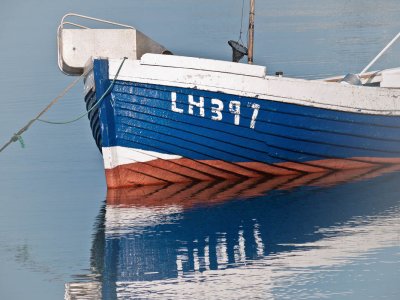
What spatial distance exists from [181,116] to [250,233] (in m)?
2.07

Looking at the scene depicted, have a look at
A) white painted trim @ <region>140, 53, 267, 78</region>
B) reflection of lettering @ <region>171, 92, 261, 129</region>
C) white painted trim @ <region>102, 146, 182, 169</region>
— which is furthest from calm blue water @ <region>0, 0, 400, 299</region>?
white painted trim @ <region>140, 53, 267, 78</region>

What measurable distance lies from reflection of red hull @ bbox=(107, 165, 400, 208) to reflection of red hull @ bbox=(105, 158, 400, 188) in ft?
0.21

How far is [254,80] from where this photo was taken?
53.8 ft

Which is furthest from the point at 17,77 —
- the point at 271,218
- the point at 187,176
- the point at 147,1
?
the point at 147,1

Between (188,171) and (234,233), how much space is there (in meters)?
2.19

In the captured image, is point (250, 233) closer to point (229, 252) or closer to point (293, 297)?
point (229, 252)

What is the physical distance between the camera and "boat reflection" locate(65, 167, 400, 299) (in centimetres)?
1328

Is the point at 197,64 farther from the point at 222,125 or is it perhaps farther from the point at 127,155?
the point at 127,155

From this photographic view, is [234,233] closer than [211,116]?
Yes

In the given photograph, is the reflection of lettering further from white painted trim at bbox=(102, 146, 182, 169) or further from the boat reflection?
the boat reflection

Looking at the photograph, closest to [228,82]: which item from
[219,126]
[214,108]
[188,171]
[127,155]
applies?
[214,108]

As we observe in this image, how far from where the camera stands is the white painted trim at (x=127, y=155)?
16938mm

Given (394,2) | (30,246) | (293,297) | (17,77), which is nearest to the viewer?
(293,297)

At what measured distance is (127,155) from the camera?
1695cm
